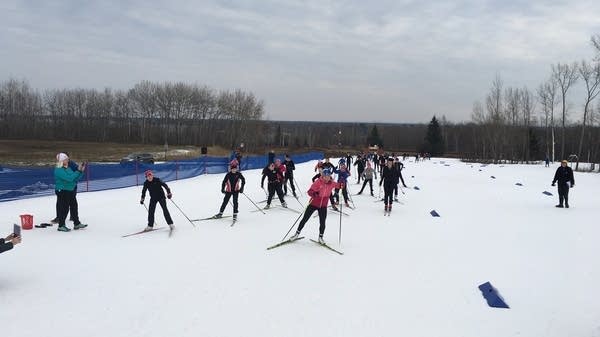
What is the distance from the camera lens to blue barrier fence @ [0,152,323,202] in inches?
584

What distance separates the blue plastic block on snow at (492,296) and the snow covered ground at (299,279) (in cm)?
13

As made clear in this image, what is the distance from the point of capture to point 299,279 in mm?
6660

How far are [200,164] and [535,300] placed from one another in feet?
76.4

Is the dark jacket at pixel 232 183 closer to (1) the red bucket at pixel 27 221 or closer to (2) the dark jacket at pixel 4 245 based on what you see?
(1) the red bucket at pixel 27 221

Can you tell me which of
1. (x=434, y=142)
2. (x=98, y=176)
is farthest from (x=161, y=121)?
→ (x=98, y=176)

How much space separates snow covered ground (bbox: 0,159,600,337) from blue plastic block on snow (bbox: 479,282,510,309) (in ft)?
0.44

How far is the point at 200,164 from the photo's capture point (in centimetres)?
2714

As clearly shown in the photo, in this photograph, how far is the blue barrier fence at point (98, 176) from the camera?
14836 millimetres

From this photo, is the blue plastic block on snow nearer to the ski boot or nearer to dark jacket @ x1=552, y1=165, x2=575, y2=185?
the ski boot

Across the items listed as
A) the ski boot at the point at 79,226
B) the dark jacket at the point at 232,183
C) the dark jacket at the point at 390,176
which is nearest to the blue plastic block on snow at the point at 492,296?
the dark jacket at the point at 232,183

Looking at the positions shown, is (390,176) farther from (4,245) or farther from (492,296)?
(4,245)

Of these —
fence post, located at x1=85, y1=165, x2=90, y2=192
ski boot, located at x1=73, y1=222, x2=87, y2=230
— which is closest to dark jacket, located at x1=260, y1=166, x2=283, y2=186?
ski boot, located at x1=73, y1=222, x2=87, y2=230

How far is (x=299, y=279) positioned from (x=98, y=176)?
1443 centimetres

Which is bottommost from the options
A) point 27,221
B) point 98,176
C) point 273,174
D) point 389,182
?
point 27,221
